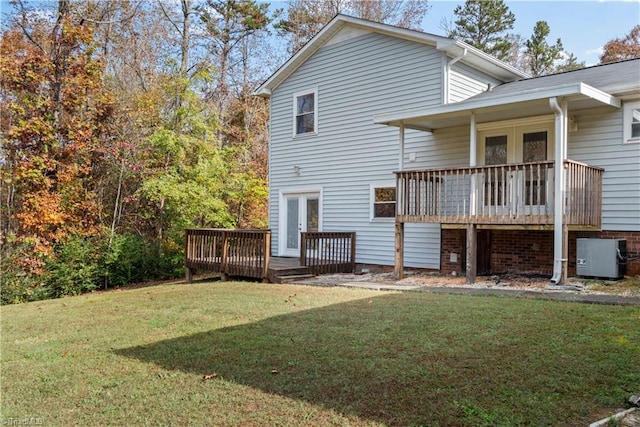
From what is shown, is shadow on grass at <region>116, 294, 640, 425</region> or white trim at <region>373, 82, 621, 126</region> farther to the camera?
white trim at <region>373, 82, 621, 126</region>

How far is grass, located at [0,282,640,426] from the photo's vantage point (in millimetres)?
3416

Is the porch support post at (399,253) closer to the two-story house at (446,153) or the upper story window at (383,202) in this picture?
the two-story house at (446,153)

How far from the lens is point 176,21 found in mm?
20328

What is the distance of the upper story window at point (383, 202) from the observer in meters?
12.3

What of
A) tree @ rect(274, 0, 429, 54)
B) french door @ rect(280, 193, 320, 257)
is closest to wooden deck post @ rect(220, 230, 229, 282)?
french door @ rect(280, 193, 320, 257)

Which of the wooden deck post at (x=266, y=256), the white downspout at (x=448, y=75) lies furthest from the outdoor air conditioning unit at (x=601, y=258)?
the wooden deck post at (x=266, y=256)

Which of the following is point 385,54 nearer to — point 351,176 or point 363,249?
point 351,176

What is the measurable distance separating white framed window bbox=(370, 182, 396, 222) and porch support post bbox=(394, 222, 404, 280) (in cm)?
163

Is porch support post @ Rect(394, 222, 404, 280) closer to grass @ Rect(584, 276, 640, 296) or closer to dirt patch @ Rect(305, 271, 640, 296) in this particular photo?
dirt patch @ Rect(305, 271, 640, 296)

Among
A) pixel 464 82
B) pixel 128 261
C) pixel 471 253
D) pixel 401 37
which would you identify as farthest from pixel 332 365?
pixel 128 261

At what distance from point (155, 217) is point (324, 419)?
13.8 metres

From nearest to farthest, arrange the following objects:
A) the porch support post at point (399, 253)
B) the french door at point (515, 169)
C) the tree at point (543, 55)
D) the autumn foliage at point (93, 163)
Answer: the french door at point (515, 169), the porch support post at point (399, 253), the autumn foliage at point (93, 163), the tree at point (543, 55)

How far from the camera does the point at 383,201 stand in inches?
490

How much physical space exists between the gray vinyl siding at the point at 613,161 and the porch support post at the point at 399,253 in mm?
3637
